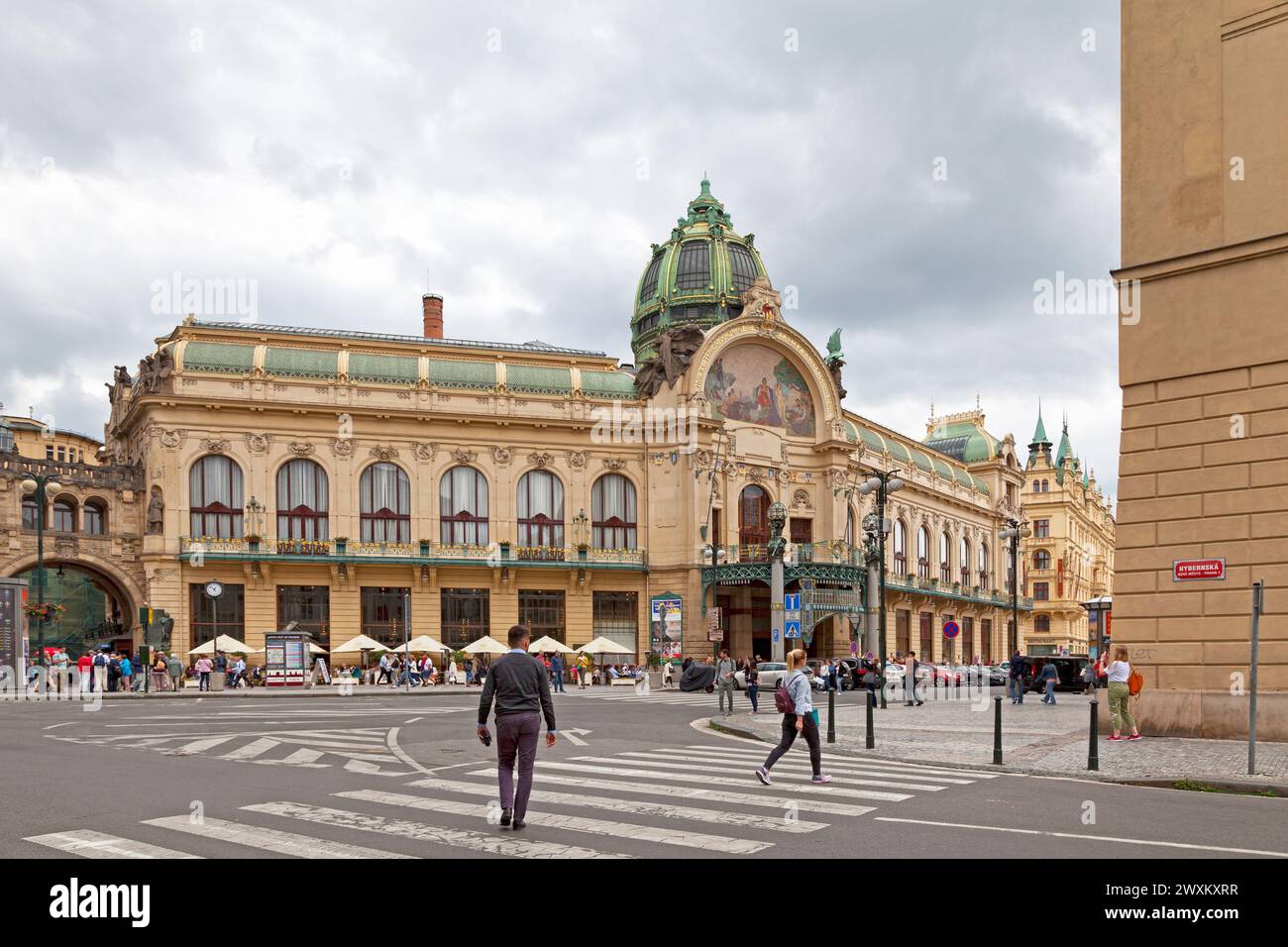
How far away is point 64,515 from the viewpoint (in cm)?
5109

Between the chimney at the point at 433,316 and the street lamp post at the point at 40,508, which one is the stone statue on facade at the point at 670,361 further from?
the street lamp post at the point at 40,508

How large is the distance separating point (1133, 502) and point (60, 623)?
6249 centimetres

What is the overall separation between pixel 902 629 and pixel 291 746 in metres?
57.8

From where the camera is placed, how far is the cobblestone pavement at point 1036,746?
49.0ft

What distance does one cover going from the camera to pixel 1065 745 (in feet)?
60.3

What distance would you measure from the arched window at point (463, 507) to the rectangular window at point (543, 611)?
3.61 metres

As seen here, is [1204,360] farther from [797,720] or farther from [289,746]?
[289,746]

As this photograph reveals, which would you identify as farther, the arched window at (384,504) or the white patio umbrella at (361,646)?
the arched window at (384,504)

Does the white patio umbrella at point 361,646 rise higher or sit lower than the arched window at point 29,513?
lower

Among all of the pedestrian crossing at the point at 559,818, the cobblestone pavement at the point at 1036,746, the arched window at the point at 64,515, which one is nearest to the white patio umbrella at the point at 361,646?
the arched window at the point at 64,515

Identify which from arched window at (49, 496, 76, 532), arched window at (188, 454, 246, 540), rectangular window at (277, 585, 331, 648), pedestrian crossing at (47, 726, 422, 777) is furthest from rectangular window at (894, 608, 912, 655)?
pedestrian crossing at (47, 726, 422, 777)

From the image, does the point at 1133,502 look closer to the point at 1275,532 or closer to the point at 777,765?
the point at 1275,532
